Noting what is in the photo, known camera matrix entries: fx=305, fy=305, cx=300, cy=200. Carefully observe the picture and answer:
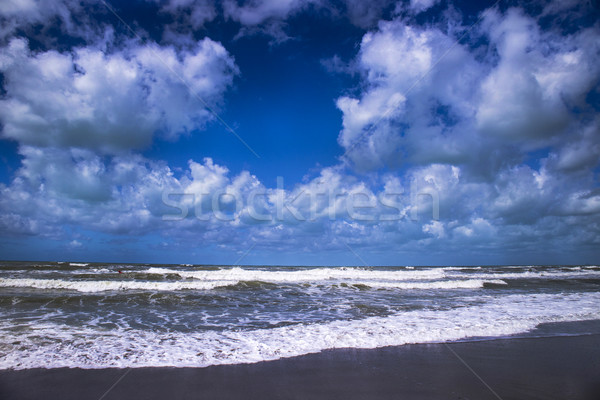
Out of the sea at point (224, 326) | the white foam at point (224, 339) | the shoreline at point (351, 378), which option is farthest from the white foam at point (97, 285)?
the shoreline at point (351, 378)

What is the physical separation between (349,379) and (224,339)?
11.8 feet

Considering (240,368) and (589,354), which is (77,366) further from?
(589,354)

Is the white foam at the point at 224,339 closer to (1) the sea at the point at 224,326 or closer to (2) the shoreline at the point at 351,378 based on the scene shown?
(1) the sea at the point at 224,326

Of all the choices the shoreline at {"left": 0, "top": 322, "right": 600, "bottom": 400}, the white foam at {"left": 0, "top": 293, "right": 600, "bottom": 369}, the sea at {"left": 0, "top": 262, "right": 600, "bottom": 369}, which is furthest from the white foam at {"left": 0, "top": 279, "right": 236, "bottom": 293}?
the shoreline at {"left": 0, "top": 322, "right": 600, "bottom": 400}

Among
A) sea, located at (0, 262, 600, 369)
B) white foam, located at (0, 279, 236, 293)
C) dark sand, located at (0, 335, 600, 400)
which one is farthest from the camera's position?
white foam, located at (0, 279, 236, 293)

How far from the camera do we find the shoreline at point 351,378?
4449 mm

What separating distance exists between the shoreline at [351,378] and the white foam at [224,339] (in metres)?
0.41

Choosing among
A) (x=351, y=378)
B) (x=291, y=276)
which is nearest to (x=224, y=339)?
(x=351, y=378)

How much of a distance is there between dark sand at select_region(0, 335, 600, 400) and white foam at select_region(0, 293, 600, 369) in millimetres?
457

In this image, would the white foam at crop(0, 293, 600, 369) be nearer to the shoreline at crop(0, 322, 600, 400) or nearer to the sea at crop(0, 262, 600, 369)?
the sea at crop(0, 262, 600, 369)

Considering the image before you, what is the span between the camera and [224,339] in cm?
739

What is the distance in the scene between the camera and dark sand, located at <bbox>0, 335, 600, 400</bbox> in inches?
175

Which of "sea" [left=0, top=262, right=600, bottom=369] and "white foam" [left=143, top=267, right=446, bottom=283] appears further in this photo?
"white foam" [left=143, top=267, right=446, bottom=283]

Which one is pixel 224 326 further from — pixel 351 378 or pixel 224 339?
pixel 351 378
